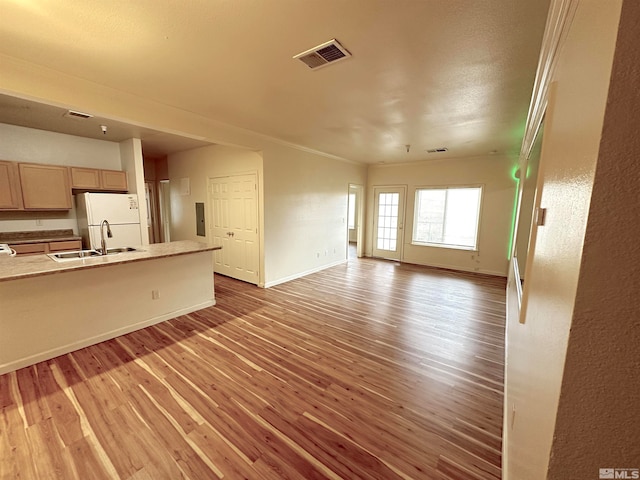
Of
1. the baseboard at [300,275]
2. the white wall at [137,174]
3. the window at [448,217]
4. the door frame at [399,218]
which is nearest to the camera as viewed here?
the white wall at [137,174]

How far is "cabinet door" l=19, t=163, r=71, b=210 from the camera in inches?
158

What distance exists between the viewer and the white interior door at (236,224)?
478 cm

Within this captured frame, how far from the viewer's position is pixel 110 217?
4.36 m

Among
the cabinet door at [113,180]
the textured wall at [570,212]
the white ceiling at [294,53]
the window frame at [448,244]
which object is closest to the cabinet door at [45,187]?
the cabinet door at [113,180]

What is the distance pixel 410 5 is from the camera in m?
1.51

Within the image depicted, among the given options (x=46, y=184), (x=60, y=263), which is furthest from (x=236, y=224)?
(x=46, y=184)

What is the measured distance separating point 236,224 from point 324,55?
12.2 ft

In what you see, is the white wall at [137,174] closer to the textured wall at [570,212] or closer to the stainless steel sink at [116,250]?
the stainless steel sink at [116,250]

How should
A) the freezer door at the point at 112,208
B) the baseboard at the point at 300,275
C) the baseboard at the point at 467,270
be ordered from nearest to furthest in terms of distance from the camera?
the freezer door at the point at 112,208 → the baseboard at the point at 300,275 → the baseboard at the point at 467,270

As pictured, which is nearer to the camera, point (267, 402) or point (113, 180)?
point (267, 402)

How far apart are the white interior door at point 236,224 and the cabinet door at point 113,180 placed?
1499mm

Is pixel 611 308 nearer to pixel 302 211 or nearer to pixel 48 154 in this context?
pixel 302 211

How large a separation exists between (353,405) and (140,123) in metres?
3.62

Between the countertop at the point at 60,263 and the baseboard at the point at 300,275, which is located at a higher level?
the countertop at the point at 60,263
